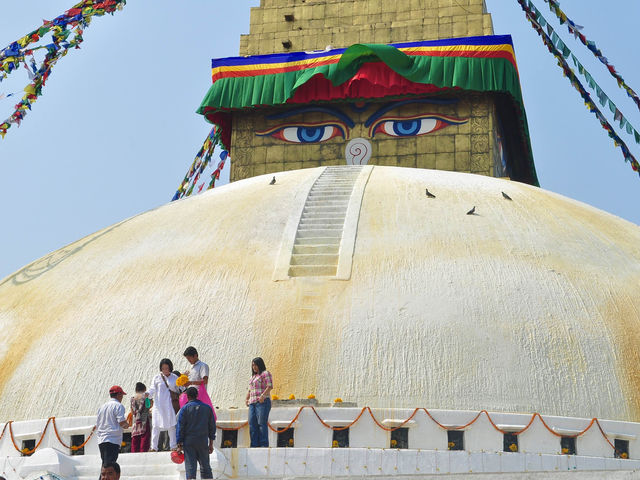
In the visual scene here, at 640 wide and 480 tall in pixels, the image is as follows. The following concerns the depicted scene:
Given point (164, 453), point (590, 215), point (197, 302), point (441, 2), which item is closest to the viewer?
point (164, 453)

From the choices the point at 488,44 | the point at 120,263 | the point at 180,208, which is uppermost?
the point at 488,44

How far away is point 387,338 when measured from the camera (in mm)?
11211

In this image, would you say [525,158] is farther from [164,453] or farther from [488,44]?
[164,453]

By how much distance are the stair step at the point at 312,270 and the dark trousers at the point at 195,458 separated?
3.78 meters

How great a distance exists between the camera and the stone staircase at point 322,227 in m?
12.4

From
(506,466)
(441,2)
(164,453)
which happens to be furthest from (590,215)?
(441,2)

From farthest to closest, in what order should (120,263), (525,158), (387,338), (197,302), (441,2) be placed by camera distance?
1. (525,158)
2. (441,2)
3. (120,263)
4. (197,302)
5. (387,338)

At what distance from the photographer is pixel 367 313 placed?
452 inches

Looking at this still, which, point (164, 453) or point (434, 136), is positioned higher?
point (434, 136)

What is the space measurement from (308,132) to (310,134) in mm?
74

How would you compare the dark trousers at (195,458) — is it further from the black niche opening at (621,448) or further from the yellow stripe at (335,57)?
the yellow stripe at (335,57)

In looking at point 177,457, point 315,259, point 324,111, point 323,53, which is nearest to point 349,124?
point 324,111

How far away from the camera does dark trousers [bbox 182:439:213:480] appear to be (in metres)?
8.70

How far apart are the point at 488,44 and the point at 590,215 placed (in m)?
7.38
